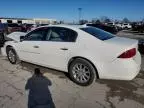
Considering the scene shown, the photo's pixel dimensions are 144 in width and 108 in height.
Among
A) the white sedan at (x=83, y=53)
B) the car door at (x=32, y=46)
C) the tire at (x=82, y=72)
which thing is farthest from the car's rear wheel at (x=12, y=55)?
the tire at (x=82, y=72)

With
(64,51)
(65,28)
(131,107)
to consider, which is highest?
(65,28)

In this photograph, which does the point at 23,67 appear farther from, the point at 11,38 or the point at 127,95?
the point at 127,95

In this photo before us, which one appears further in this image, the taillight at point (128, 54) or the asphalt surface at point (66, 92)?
the taillight at point (128, 54)

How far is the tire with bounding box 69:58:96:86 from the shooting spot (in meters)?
4.50

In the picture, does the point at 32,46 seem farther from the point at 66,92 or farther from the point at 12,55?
the point at 66,92

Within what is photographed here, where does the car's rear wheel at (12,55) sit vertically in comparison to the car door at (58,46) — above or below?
below

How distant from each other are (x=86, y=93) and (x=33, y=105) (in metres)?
1.28

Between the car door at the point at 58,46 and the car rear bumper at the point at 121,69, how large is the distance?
1036 millimetres

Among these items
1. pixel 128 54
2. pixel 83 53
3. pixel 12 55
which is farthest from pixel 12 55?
pixel 128 54

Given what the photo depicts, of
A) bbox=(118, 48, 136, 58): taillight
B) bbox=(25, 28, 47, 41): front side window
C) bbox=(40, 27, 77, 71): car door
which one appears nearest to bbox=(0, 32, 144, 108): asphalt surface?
bbox=(40, 27, 77, 71): car door

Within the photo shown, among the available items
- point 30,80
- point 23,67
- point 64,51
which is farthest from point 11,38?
point 64,51

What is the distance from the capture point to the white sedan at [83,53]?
4129 mm

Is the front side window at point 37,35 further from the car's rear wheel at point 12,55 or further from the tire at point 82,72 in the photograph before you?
the tire at point 82,72

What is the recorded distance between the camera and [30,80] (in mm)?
5168
